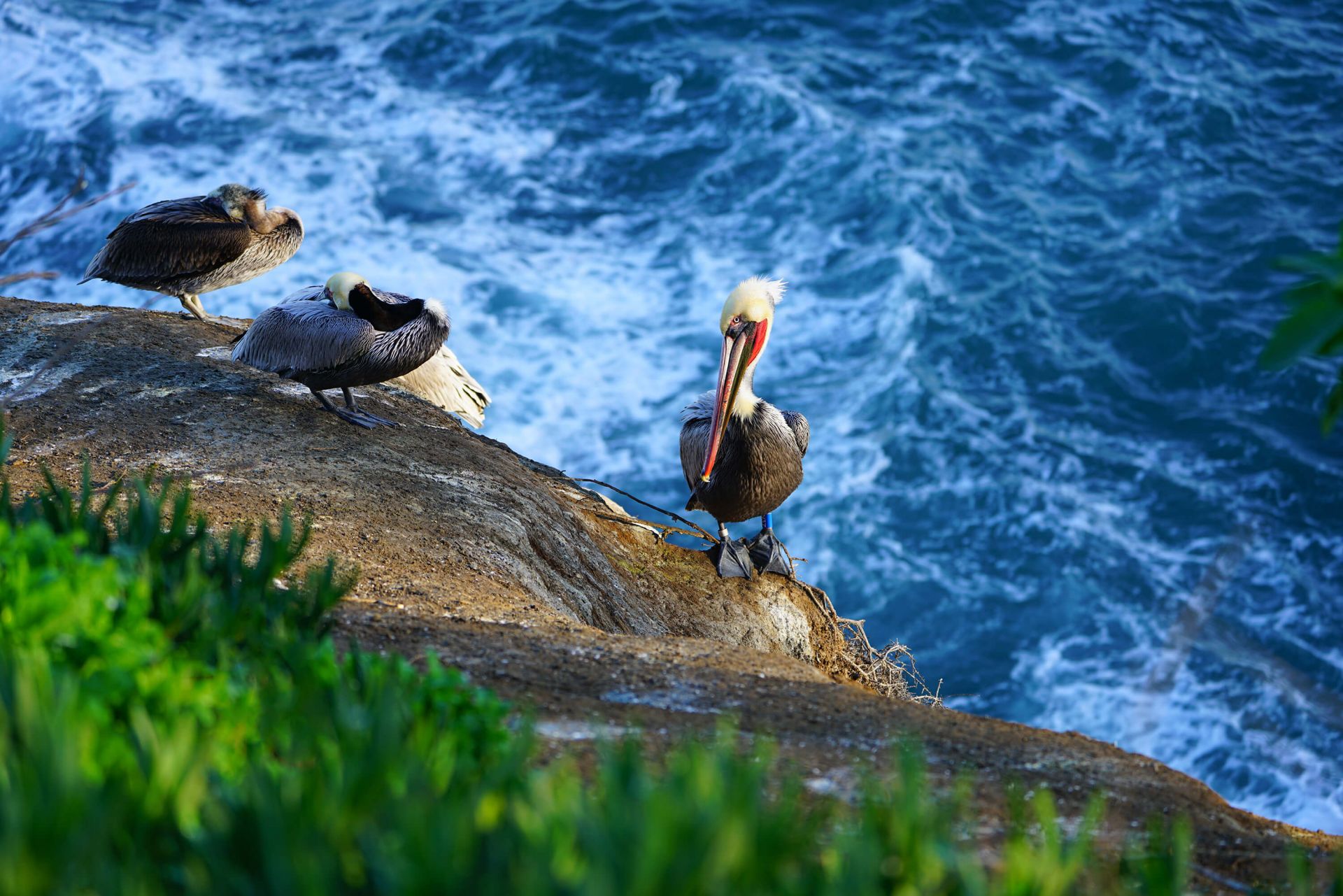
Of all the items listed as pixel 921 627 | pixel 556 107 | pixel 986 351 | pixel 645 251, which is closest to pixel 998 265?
pixel 986 351

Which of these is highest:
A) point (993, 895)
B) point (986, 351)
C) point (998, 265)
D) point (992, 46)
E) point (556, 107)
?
point (992, 46)

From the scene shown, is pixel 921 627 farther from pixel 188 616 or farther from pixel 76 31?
pixel 76 31

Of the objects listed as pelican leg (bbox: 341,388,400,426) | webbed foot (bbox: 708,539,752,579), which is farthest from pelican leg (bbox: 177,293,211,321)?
webbed foot (bbox: 708,539,752,579)

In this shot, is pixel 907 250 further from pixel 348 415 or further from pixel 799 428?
Result: pixel 348 415

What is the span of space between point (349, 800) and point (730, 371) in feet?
15.0

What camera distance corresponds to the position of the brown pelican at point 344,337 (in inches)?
247

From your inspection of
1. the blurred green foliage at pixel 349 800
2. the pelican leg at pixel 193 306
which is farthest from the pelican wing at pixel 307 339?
the blurred green foliage at pixel 349 800

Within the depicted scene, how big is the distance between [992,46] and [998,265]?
5.03 m

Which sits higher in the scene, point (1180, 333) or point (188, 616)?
point (1180, 333)

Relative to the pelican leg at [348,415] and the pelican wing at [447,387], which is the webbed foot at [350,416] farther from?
the pelican wing at [447,387]

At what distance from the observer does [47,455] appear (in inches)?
229

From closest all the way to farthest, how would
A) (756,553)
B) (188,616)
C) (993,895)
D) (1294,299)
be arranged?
(993,895), (1294,299), (188,616), (756,553)

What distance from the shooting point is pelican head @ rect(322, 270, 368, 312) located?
6430 mm

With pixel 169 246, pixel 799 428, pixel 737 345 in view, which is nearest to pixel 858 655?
pixel 799 428
